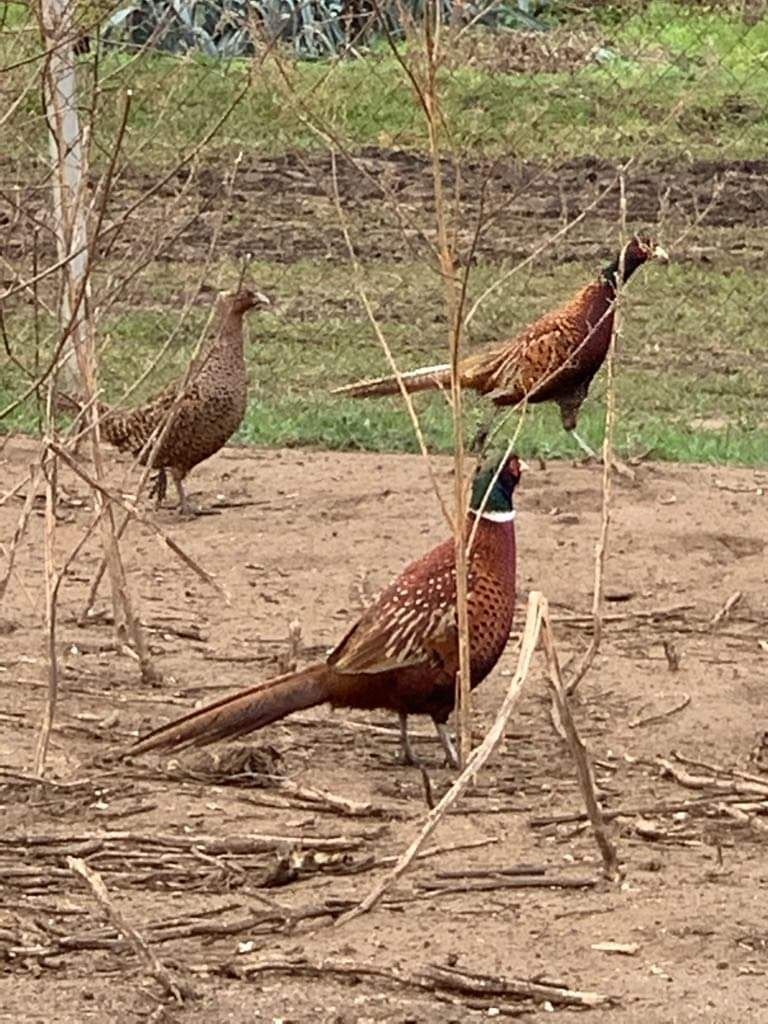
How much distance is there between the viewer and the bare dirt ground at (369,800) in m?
3.42

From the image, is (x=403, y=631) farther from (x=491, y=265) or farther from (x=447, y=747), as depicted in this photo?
(x=491, y=265)

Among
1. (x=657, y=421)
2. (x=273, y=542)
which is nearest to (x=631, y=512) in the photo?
(x=273, y=542)

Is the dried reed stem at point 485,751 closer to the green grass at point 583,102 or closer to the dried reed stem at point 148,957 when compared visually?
the dried reed stem at point 148,957

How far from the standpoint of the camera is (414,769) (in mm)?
4715

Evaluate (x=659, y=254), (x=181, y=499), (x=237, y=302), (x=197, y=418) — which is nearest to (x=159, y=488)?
(x=181, y=499)

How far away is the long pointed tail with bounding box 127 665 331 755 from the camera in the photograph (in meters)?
4.29

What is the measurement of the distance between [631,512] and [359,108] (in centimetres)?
713

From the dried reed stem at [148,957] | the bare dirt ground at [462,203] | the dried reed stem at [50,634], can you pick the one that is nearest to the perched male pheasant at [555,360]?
the dried reed stem at [50,634]

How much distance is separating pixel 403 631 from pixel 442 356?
17.9 ft

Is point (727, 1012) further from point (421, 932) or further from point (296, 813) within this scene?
point (296, 813)

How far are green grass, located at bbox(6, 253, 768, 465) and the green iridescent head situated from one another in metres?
3.04

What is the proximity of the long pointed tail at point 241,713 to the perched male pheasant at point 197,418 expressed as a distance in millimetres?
2458

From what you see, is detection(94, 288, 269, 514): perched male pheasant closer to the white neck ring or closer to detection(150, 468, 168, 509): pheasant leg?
detection(150, 468, 168, 509): pheasant leg

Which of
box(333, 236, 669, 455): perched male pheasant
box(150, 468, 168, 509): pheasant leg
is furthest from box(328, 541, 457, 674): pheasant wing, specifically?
box(333, 236, 669, 455): perched male pheasant
